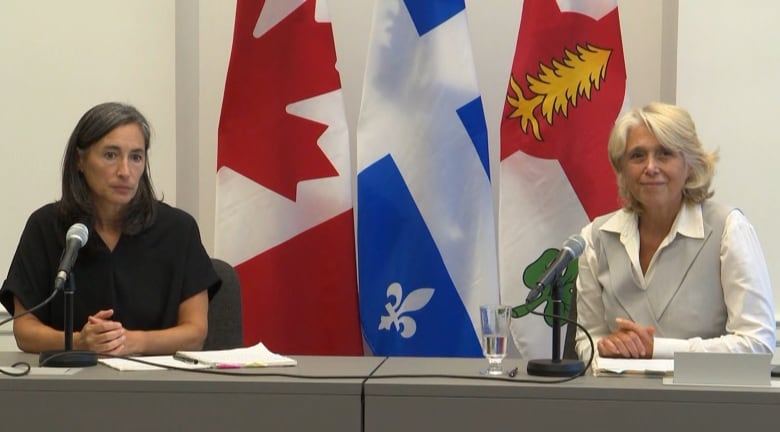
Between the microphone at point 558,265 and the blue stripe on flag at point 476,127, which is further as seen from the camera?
the blue stripe on flag at point 476,127

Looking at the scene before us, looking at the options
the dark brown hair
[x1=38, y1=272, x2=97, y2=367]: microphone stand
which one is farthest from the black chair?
[x1=38, y1=272, x2=97, y2=367]: microphone stand

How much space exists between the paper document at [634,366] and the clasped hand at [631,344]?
73 millimetres

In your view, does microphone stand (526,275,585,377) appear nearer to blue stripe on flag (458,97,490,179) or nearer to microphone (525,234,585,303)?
microphone (525,234,585,303)

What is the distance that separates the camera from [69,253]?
7.00ft

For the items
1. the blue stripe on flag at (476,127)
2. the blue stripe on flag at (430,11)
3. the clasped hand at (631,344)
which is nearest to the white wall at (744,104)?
the blue stripe on flag at (476,127)

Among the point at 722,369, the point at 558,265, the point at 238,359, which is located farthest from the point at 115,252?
the point at 722,369

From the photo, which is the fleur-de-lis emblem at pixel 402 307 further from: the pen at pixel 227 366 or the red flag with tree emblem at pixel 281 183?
the pen at pixel 227 366

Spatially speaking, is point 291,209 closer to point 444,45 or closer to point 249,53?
point 249,53

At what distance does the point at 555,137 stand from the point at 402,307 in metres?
0.78

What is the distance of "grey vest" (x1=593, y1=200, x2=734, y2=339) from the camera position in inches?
99.8

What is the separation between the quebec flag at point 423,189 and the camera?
11.2 ft

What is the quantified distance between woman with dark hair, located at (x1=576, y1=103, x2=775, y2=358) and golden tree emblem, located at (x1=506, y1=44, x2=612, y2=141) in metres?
0.74

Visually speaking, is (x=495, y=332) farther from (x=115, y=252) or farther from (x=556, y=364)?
(x=115, y=252)

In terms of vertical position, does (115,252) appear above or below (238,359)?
above
